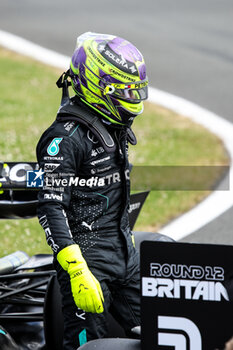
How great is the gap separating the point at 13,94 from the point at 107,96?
8882 millimetres

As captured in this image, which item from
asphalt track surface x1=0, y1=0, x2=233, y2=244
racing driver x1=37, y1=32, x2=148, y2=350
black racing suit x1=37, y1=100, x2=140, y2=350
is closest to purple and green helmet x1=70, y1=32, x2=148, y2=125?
racing driver x1=37, y1=32, x2=148, y2=350

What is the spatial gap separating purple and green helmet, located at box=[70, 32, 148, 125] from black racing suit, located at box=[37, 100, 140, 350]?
169 millimetres

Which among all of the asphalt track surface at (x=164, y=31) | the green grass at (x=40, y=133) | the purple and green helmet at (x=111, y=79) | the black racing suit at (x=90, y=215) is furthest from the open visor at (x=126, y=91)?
the asphalt track surface at (x=164, y=31)

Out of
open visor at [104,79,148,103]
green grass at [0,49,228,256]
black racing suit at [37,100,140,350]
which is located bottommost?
green grass at [0,49,228,256]

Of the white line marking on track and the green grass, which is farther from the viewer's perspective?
the green grass

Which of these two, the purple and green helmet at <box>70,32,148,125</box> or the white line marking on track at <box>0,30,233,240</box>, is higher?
the purple and green helmet at <box>70,32,148,125</box>

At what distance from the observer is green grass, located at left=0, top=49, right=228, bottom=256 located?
7.95 meters

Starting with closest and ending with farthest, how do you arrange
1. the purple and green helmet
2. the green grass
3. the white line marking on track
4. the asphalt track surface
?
the purple and green helmet
the white line marking on track
the green grass
the asphalt track surface

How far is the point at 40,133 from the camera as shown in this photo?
1098 centimetres

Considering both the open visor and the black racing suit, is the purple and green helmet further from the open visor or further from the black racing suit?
the black racing suit

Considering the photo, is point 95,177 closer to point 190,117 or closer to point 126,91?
point 126,91

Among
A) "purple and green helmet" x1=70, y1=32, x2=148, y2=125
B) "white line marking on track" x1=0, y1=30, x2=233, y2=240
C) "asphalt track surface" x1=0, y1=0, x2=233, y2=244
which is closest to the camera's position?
"purple and green helmet" x1=70, y1=32, x2=148, y2=125

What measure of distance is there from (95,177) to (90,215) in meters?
0.21

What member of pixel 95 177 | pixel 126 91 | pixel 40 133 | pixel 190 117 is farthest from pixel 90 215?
pixel 190 117
